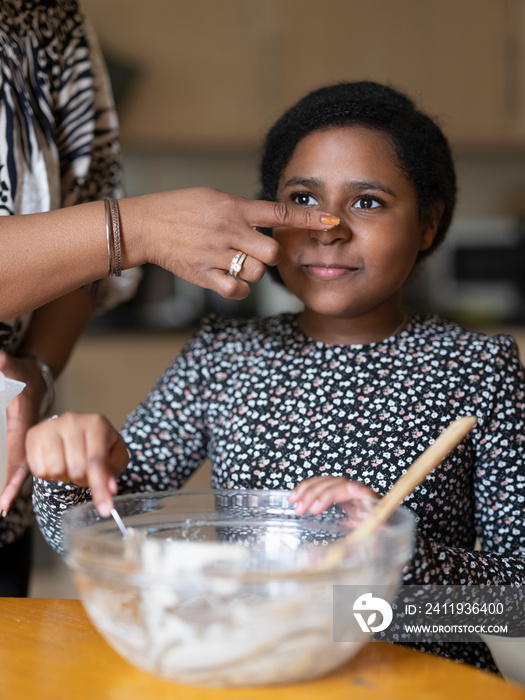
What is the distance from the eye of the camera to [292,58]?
9.75 ft

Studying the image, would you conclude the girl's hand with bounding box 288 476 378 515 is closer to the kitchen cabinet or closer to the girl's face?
the girl's face

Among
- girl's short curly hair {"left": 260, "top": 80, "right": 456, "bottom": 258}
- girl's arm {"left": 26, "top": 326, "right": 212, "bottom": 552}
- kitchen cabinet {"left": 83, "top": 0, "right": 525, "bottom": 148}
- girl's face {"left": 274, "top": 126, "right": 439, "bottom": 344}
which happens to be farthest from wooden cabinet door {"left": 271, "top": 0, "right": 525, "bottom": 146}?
girl's arm {"left": 26, "top": 326, "right": 212, "bottom": 552}

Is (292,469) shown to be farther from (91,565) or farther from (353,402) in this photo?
(91,565)

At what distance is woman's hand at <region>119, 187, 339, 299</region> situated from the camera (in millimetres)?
904

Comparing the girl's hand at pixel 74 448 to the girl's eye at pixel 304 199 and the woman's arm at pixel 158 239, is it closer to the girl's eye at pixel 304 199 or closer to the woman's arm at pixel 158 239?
the woman's arm at pixel 158 239

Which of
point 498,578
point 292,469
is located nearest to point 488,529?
point 498,578

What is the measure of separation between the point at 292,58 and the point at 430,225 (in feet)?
6.39

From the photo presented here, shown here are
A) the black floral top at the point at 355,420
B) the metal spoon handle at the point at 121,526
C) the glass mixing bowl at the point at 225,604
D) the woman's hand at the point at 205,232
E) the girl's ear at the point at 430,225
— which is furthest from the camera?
the girl's ear at the point at 430,225

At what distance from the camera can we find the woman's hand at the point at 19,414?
927 millimetres

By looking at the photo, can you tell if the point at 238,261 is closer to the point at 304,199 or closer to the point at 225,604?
the point at 304,199

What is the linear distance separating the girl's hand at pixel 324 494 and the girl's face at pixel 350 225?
383 millimetres

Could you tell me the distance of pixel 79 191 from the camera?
4.07 feet
